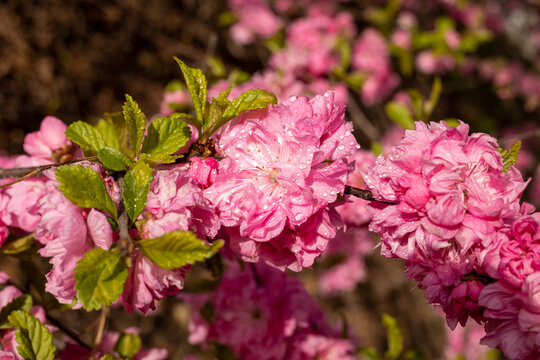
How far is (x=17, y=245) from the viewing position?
967 millimetres

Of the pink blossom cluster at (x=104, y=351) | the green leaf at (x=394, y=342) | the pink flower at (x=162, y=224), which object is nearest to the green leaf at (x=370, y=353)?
the green leaf at (x=394, y=342)

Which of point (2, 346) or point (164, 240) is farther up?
point (164, 240)

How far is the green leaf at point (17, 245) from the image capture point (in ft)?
3.16

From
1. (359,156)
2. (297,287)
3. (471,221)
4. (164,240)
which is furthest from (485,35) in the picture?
(164,240)

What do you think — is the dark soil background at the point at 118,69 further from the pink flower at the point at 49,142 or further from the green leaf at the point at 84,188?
the green leaf at the point at 84,188

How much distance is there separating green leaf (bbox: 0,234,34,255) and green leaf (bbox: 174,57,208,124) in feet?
1.68

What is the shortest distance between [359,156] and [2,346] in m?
1.23

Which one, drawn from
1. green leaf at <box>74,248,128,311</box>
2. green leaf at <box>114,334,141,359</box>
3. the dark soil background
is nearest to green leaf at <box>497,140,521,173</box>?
green leaf at <box>74,248,128,311</box>

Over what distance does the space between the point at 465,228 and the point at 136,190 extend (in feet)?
1.90

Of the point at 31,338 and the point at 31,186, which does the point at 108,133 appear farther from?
the point at 31,338

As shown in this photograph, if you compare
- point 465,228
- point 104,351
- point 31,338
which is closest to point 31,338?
point 31,338

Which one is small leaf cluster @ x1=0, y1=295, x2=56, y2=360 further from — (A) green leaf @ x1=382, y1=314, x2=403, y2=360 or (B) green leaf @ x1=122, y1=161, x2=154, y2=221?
(A) green leaf @ x1=382, y1=314, x2=403, y2=360

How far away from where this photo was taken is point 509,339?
734 millimetres

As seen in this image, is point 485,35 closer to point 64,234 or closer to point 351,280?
point 351,280
